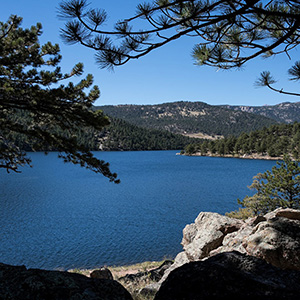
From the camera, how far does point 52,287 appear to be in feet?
8.42

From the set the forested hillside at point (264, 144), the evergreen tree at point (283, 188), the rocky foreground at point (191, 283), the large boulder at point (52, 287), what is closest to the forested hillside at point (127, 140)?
the forested hillside at point (264, 144)

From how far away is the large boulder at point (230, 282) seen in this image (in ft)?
7.52

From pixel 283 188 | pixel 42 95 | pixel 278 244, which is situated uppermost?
pixel 42 95

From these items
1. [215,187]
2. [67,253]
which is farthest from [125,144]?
[67,253]

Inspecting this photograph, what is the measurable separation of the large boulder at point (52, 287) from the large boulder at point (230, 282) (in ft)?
1.94

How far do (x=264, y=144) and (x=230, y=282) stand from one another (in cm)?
10564

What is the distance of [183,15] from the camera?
4238 mm

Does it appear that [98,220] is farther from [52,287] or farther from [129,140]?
[129,140]

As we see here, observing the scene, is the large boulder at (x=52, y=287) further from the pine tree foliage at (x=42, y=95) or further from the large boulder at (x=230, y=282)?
the pine tree foliage at (x=42, y=95)

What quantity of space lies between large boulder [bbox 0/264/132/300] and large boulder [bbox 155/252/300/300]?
59 centimetres

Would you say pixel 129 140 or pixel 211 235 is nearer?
pixel 211 235

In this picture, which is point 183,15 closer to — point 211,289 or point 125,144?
point 211,289

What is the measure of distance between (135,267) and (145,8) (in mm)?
14216

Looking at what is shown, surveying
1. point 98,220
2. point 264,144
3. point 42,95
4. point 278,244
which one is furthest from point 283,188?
point 264,144
